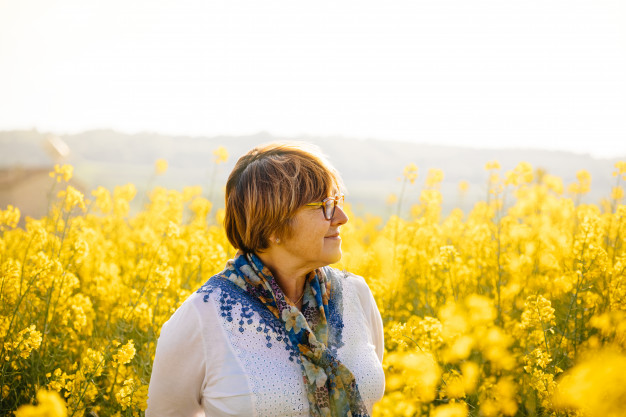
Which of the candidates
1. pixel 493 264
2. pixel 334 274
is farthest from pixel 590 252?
pixel 334 274

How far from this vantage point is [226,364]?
1724 millimetres

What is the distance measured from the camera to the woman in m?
1.74

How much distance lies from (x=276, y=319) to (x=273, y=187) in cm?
46

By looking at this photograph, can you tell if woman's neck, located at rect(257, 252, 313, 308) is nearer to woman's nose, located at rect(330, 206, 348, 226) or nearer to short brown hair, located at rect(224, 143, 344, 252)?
short brown hair, located at rect(224, 143, 344, 252)

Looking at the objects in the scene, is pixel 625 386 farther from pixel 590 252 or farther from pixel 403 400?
pixel 590 252

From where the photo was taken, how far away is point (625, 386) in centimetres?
94

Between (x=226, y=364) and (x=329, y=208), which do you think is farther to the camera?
(x=329, y=208)

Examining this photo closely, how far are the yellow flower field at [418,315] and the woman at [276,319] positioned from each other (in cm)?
34

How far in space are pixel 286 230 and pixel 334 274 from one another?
337 mm

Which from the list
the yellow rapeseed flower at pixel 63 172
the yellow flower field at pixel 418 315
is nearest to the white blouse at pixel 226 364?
the yellow flower field at pixel 418 315

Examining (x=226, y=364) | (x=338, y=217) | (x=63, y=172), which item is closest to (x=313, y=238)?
(x=338, y=217)

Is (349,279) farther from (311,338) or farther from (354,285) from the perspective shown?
(311,338)

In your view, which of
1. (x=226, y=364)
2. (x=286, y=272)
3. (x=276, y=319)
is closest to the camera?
(x=226, y=364)

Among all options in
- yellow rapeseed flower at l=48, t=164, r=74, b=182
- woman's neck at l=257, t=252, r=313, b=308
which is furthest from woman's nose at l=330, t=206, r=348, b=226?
yellow rapeseed flower at l=48, t=164, r=74, b=182
